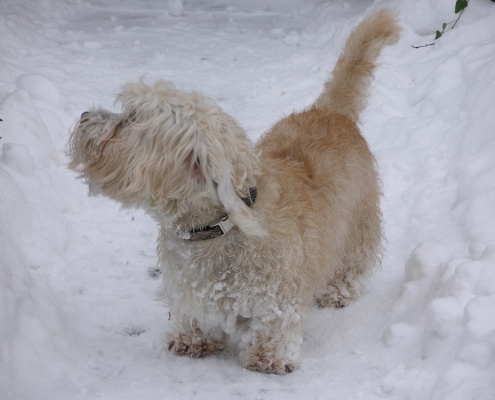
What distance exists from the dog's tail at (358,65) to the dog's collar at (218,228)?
1376 millimetres

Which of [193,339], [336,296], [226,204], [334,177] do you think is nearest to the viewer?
[226,204]

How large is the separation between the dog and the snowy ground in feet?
0.88

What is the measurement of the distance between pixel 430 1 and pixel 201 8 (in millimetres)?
3242

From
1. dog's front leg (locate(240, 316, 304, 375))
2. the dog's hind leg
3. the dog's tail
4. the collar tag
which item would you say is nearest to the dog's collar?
the collar tag

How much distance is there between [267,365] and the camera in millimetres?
2908

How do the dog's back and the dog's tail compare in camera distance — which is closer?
the dog's back

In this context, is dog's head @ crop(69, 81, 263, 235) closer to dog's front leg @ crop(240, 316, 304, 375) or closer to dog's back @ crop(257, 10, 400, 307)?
dog's back @ crop(257, 10, 400, 307)

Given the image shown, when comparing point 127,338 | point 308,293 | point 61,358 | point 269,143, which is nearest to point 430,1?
point 269,143

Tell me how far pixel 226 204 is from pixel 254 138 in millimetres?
2900

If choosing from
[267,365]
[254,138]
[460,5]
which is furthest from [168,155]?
[460,5]

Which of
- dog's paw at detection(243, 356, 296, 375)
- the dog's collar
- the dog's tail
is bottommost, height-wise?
dog's paw at detection(243, 356, 296, 375)

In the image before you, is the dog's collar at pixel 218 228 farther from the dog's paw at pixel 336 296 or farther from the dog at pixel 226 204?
the dog's paw at pixel 336 296

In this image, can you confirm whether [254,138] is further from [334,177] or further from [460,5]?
[460,5]

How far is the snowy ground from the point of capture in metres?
2.62
